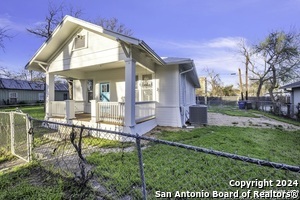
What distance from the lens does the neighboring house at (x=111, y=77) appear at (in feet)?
21.5

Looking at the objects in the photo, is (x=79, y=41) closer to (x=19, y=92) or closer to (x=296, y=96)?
(x=296, y=96)

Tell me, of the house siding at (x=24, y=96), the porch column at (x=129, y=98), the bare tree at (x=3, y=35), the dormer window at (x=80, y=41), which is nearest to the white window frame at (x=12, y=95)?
the house siding at (x=24, y=96)

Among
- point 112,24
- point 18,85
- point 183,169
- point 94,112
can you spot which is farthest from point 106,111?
point 18,85

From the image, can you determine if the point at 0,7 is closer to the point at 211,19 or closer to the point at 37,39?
the point at 37,39

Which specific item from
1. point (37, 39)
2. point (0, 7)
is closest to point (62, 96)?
point (37, 39)

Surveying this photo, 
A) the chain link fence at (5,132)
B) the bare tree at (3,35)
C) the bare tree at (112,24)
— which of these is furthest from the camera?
the bare tree at (112,24)

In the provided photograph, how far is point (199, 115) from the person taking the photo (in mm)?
9359

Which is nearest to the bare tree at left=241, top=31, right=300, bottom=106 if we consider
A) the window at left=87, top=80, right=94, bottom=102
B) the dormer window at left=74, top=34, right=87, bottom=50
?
the window at left=87, top=80, right=94, bottom=102

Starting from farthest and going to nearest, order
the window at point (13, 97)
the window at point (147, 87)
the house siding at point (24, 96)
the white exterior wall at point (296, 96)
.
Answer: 1. the window at point (13, 97)
2. the house siding at point (24, 96)
3. the white exterior wall at point (296, 96)
4. the window at point (147, 87)

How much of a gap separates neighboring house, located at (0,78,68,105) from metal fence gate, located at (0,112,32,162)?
74.5 ft

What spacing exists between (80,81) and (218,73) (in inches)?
1467

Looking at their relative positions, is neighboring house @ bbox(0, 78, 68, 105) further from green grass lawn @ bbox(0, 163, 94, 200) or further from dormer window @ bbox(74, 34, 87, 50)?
green grass lawn @ bbox(0, 163, 94, 200)

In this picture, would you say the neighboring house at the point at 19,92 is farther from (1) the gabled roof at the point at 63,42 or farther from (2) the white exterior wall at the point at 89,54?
(2) the white exterior wall at the point at 89,54

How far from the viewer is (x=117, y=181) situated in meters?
3.02
